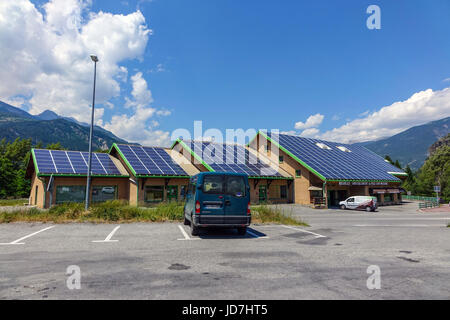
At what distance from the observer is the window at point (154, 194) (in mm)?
25403

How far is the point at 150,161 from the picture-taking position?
27.4 m

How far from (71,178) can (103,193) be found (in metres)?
3.08

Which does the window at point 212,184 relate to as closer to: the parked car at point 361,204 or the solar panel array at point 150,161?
the solar panel array at point 150,161

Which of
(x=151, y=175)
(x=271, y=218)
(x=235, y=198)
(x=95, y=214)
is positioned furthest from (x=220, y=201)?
(x=151, y=175)

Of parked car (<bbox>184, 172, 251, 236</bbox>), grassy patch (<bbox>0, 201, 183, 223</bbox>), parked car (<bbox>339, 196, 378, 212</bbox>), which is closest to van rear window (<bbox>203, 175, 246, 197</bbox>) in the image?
parked car (<bbox>184, 172, 251, 236</bbox>)

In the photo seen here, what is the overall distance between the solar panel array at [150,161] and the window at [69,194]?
Result: 5.05 m

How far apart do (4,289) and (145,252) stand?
10.9 feet

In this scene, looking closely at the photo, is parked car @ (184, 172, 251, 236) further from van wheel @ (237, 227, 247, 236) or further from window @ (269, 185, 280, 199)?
window @ (269, 185, 280, 199)

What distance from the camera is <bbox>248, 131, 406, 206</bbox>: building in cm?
2994

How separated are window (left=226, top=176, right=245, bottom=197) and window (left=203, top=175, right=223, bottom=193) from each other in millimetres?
292

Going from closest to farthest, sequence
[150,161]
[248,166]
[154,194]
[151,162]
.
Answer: [154,194], [151,162], [150,161], [248,166]

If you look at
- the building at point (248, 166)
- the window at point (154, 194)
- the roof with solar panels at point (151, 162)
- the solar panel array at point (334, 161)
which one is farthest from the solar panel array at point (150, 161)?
the solar panel array at point (334, 161)

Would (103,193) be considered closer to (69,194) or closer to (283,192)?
(69,194)
